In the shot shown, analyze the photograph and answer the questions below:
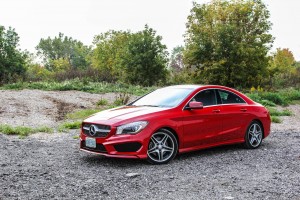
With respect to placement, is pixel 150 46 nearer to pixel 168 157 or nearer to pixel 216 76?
pixel 216 76

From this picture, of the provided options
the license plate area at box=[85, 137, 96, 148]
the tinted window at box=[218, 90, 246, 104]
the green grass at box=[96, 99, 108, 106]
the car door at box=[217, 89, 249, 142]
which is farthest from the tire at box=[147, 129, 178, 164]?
the green grass at box=[96, 99, 108, 106]

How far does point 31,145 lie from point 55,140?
0.92m

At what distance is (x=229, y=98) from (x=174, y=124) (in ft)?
6.39

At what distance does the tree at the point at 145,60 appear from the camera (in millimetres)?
31969

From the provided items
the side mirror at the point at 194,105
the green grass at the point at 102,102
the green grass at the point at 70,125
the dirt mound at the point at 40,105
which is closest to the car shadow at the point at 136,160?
the side mirror at the point at 194,105

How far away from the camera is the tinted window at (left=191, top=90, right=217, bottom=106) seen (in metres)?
8.62

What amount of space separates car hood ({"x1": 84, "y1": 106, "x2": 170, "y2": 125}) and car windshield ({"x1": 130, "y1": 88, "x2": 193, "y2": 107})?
1.02 ft

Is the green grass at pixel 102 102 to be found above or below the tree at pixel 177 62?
below

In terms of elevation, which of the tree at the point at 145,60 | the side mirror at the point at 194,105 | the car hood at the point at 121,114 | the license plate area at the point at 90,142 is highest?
the tree at the point at 145,60

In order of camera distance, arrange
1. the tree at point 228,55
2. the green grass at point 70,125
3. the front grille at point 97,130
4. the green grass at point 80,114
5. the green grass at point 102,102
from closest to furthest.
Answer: the front grille at point 97,130, the green grass at point 70,125, the green grass at point 80,114, the green grass at point 102,102, the tree at point 228,55

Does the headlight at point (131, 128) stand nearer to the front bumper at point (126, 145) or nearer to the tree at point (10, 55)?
the front bumper at point (126, 145)

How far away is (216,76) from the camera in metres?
29.5

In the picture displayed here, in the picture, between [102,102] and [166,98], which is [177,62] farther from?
[166,98]

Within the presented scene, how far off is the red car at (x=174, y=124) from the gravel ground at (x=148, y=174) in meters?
0.31
